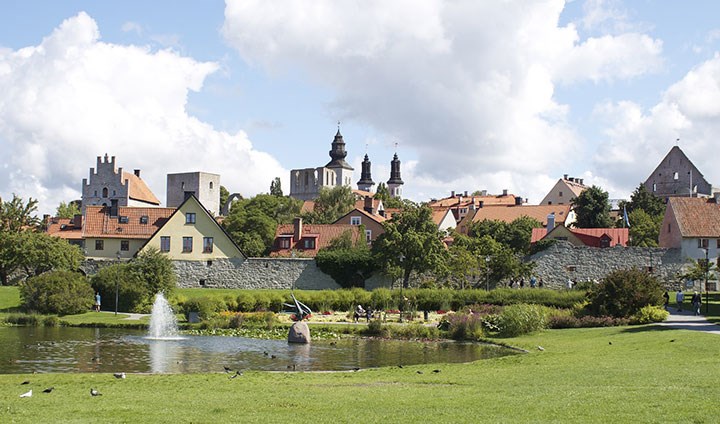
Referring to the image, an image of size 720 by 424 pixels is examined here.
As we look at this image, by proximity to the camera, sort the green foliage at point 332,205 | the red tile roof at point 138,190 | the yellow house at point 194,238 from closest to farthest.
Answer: the yellow house at point 194,238 → the green foliage at point 332,205 → the red tile roof at point 138,190

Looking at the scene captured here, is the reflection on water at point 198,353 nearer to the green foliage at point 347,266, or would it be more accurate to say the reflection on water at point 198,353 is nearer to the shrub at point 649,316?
the shrub at point 649,316

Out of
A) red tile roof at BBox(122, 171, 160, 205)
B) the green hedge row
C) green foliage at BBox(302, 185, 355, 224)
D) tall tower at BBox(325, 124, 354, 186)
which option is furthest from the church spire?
the green hedge row

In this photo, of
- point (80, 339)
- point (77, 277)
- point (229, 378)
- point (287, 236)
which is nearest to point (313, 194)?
point (287, 236)

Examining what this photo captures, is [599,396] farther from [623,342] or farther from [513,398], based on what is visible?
[623,342]

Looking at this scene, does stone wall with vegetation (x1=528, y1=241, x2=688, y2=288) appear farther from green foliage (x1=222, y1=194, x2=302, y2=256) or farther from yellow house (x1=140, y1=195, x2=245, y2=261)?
green foliage (x1=222, y1=194, x2=302, y2=256)

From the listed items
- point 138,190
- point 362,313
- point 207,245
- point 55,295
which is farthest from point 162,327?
point 138,190

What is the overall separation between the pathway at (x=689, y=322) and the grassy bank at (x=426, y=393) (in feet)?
20.2

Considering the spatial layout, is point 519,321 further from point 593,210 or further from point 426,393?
point 593,210

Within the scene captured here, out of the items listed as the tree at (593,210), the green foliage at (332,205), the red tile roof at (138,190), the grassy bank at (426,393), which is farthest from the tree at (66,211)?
the grassy bank at (426,393)

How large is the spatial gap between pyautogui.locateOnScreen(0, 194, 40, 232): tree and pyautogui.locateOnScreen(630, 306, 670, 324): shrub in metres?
46.9

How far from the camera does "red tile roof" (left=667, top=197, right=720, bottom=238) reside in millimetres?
57656

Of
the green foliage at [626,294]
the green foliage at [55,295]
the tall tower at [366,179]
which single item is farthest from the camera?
the tall tower at [366,179]

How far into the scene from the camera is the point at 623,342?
26.9 metres

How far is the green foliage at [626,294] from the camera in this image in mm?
35625
